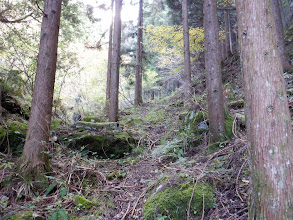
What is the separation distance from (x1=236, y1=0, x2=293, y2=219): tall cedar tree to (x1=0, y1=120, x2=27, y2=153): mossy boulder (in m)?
4.60

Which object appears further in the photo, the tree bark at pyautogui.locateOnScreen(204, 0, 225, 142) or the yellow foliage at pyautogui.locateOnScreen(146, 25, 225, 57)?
the yellow foliage at pyautogui.locateOnScreen(146, 25, 225, 57)

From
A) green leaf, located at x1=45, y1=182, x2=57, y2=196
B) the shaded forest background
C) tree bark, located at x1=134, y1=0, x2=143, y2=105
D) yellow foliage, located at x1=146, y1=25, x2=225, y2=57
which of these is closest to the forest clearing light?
tree bark, located at x1=134, y1=0, x2=143, y2=105

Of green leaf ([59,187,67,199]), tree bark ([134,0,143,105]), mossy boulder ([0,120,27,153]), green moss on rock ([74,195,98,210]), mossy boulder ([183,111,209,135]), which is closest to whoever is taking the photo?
green moss on rock ([74,195,98,210])

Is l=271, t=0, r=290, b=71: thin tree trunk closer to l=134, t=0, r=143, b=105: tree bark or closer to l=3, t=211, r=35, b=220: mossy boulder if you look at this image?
l=134, t=0, r=143, b=105: tree bark

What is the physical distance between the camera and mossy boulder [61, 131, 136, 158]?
5.53 meters

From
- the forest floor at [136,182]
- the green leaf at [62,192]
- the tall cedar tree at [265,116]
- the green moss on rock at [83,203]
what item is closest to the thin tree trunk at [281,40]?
the forest floor at [136,182]

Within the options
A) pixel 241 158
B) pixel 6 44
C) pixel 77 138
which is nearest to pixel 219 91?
pixel 241 158

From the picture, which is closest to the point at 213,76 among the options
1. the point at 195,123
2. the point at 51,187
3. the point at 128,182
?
the point at 195,123

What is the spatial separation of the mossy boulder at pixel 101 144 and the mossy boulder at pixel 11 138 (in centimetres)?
111

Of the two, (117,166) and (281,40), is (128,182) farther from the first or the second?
(281,40)

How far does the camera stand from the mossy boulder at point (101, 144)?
18.1ft

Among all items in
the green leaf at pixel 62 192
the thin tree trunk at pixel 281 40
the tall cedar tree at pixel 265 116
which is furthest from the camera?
the thin tree trunk at pixel 281 40

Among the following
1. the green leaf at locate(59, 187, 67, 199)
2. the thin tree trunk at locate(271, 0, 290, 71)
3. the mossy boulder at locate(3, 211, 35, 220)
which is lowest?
the mossy boulder at locate(3, 211, 35, 220)

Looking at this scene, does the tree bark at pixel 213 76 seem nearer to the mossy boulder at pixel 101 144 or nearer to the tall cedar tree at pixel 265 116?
the tall cedar tree at pixel 265 116
